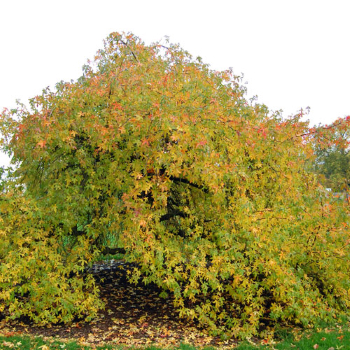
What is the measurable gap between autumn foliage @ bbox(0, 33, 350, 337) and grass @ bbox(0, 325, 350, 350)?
35 cm

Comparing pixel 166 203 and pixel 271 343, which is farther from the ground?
pixel 166 203

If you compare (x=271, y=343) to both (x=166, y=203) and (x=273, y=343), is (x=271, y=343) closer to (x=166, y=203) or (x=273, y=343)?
(x=273, y=343)

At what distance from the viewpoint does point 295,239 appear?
20.0ft

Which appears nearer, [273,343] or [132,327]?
[273,343]

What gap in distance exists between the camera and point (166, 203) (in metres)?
5.15

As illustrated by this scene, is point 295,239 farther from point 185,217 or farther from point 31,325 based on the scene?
point 31,325

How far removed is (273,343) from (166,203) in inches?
105

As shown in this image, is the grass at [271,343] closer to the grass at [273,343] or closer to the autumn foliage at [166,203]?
the grass at [273,343]

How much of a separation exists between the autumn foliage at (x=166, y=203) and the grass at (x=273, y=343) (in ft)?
1.14

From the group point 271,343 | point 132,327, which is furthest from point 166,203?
point 271,343

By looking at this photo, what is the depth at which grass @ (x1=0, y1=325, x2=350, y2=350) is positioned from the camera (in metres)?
4.92

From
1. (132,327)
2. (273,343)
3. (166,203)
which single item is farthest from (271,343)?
(166,203)

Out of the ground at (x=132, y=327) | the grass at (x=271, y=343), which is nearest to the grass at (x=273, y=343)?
the grass at (x=271, y=343)

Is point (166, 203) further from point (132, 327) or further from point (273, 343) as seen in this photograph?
point (273, 343)
